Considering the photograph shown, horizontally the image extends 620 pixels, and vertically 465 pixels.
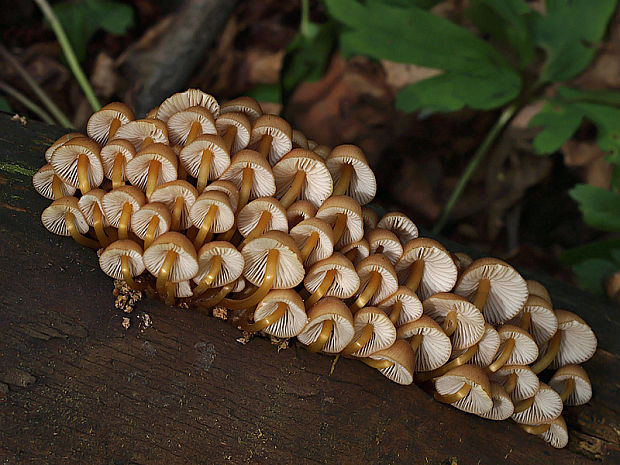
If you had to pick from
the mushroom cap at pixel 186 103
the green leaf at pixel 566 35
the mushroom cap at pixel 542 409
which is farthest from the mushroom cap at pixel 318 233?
the green leaf at pixel 566 35

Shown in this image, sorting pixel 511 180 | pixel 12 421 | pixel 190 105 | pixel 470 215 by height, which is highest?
pixel 190 105

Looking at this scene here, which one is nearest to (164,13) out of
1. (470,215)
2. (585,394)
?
(470,215)

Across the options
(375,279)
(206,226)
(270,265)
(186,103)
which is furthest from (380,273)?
(186,103)

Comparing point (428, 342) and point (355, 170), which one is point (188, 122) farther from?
point (428, 342)

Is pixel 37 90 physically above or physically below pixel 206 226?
below

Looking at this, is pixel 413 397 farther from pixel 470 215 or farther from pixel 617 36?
pixel 617 36

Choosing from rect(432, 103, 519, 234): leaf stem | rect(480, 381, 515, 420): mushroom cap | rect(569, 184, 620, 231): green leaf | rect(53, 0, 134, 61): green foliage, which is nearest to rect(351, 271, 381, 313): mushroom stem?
rect(480, 381, 515, 420): mushroom cap

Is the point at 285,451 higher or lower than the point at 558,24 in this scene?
lower
